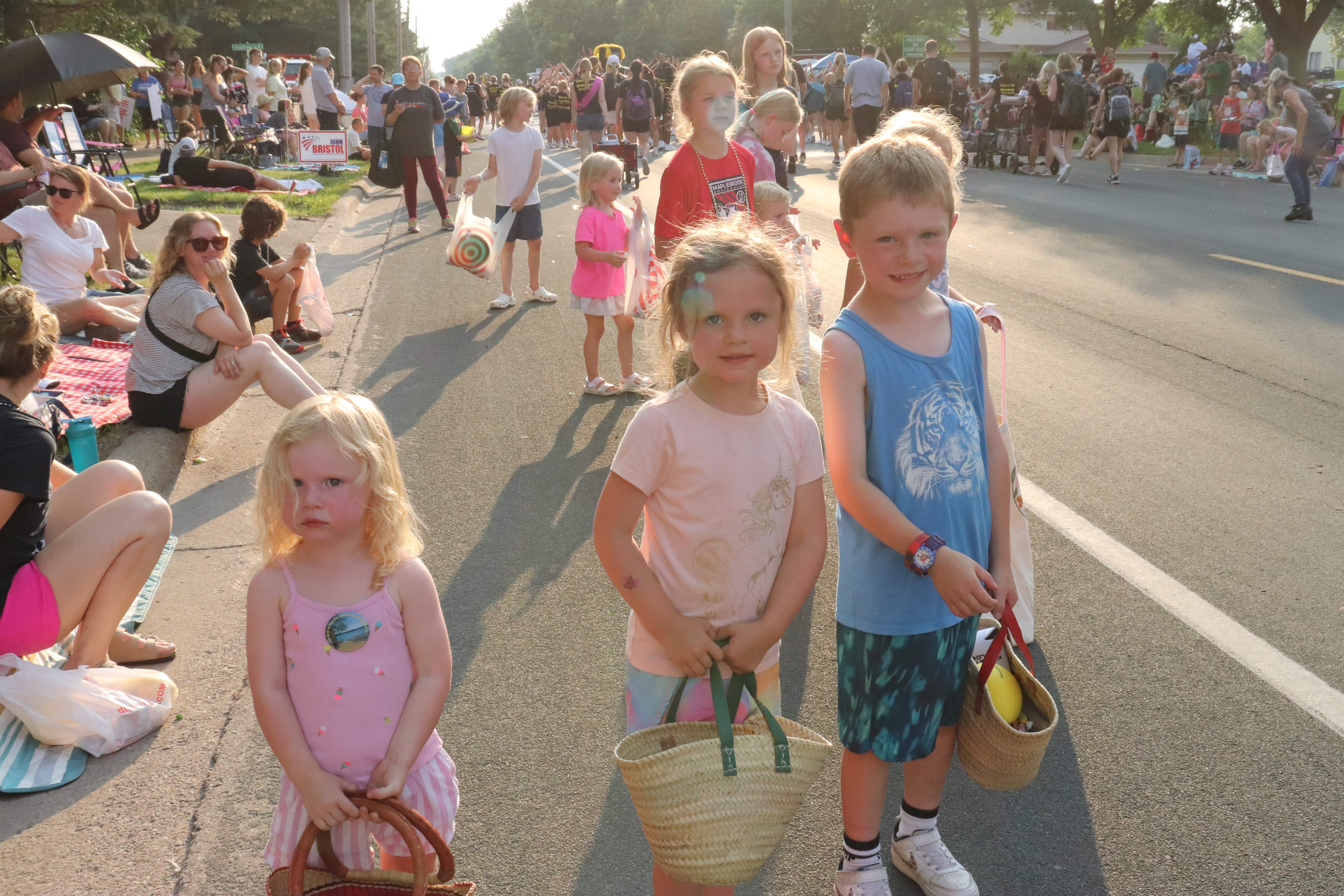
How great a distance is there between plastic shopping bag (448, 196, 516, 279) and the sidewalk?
13.7ft

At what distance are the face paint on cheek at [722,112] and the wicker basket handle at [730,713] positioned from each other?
128 inches

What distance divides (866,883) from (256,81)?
84.4ft

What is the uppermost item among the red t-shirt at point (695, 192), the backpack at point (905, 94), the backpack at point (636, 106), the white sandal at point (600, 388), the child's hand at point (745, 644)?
the backpack at point (905, 94)

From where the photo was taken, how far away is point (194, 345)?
575 cm

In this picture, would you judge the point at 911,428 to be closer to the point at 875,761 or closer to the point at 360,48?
the point at 875,761

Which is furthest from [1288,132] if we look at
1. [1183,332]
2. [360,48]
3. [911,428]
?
[360,48]

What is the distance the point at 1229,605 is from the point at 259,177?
48.3 feet

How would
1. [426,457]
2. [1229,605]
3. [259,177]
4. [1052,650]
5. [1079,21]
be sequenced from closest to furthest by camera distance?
[1052,650]
[1229,605]
[426,457]
[259,177]
[1079,21]

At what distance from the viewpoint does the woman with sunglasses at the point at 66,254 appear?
7.70 meters

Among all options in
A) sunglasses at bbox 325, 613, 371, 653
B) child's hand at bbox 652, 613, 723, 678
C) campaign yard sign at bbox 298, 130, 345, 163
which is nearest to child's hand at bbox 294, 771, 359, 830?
sunglasses at bbox 325, 613, 371, 653

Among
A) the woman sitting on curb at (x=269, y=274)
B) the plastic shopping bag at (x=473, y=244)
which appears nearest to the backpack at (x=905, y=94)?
the plastic shopping bag at (x=473, y=244)

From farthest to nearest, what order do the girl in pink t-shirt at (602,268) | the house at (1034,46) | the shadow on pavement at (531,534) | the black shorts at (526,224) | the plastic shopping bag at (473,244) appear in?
the house at (1034,46)
the black shorts at (526,224)
the plastic shopping bag at (473,244)
the girl in pink t-shirt at (602,268)
the shadow on pavement at (531,534)

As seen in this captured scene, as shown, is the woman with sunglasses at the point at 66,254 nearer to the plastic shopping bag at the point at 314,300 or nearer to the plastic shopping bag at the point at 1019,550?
the plastic shopping bag at the point at 314,300

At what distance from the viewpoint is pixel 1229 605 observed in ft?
13.3
